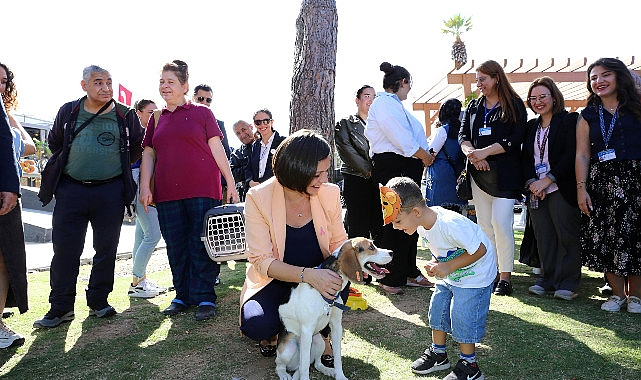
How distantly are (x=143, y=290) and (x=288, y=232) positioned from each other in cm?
263

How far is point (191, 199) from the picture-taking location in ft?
13.9

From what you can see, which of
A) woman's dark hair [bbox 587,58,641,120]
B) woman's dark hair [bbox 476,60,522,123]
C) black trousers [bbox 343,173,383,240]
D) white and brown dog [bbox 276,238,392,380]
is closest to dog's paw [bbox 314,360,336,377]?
white and brown dog [bbox 276,238,392,380]

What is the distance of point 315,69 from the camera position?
612cm

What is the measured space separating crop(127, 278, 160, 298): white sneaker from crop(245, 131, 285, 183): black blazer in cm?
193

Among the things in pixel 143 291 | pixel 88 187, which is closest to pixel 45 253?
pixel 143 291

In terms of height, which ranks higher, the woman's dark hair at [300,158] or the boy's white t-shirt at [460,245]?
the woman's dark hair at [300,158]

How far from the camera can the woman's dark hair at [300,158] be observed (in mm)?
2797

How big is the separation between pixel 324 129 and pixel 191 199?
2335mm

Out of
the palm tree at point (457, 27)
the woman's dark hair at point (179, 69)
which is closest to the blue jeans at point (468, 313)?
the woman's dark hair at point (179, 69)

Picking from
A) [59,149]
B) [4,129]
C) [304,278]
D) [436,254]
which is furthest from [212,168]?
[436,254]

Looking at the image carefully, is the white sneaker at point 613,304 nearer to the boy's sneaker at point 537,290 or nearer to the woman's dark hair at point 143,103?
the boy's sneaker at point 537,290

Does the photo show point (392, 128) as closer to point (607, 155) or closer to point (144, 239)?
point (607, 155)

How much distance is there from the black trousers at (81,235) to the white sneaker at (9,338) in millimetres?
441

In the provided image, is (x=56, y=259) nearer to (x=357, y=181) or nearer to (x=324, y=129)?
(x=357, y=181)
